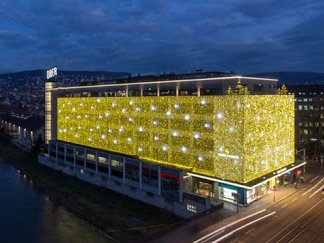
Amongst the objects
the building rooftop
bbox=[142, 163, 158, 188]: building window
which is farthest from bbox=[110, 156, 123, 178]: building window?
the building rooftop

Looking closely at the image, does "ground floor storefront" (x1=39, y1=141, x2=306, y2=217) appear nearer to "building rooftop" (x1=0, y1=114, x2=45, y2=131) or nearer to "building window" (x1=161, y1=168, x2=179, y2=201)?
"building window" (x1=161, y1=168, x2=179, y2=201)

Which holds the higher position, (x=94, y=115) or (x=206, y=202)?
(x=94, y=115)

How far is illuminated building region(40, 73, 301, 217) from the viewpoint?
59219 millimetres

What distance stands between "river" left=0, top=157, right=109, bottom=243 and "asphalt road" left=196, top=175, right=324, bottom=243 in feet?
62.4

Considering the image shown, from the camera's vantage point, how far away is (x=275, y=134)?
6694 centimetres

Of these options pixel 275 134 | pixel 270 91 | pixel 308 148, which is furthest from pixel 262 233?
pixel 308 148

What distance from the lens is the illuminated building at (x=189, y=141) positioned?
5922 centimetres

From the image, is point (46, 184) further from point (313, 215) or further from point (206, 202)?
point (313, 215)

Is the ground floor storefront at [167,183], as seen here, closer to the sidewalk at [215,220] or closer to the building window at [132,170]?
the building window at [132,170]

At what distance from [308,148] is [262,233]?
64.0m

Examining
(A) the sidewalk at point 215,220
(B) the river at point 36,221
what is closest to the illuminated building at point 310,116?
(A) the sidewalk at point 215,220

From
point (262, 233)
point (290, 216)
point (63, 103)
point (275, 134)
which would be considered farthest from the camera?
point (63, 103)

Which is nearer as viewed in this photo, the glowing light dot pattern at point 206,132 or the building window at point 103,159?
the glowing light dot pattern at point 206,132

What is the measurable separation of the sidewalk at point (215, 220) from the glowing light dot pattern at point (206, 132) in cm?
436
